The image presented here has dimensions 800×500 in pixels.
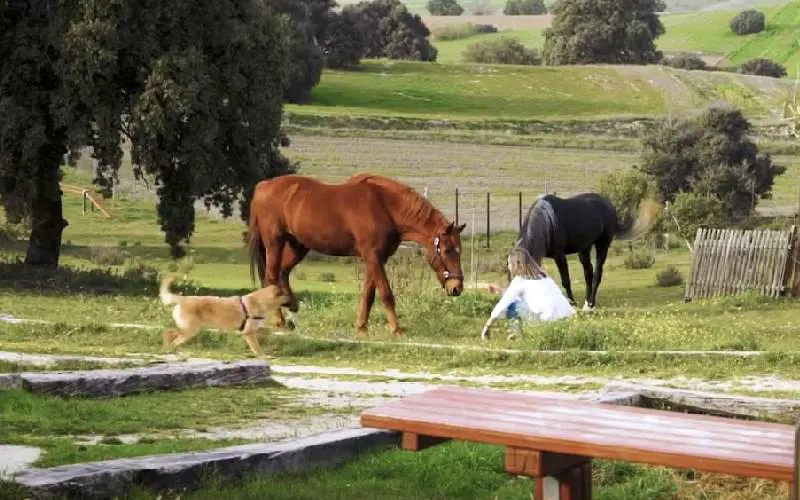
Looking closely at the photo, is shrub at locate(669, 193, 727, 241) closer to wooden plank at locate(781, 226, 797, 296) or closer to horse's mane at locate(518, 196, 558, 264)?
wooden plank at locate(781, 226, 797, 296)

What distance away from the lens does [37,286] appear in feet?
88.3

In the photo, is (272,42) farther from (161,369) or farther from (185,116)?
(161,369)

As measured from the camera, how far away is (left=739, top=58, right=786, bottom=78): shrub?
11381 centimetres

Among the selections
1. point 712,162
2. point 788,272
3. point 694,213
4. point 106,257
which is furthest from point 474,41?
point 788,272

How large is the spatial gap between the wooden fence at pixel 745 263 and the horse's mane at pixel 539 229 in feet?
14.3

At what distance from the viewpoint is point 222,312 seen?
1642cm

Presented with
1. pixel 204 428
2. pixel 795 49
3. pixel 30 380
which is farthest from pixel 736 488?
pixel 795 49

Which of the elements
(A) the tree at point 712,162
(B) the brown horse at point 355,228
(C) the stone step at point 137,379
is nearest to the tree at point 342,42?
(A) the tree at point 712,162

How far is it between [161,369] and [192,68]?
1523 cm

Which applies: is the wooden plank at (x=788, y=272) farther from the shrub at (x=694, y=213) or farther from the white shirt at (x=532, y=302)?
the shrub at (x=694, y=213)

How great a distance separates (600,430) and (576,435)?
0.61 ft

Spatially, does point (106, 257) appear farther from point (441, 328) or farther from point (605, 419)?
point (605, 419)

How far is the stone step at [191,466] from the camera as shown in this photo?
294 inches

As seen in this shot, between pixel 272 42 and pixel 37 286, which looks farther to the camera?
pixel 272 42
